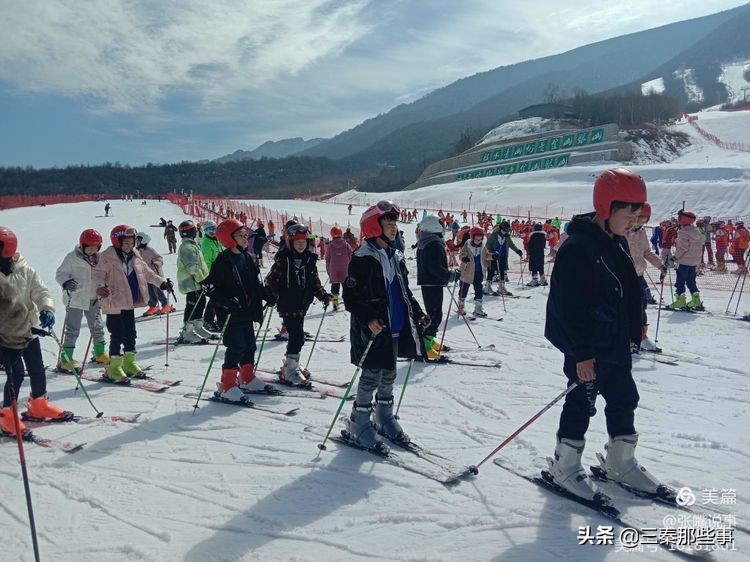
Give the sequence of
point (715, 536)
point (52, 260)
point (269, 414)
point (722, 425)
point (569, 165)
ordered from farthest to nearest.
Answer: point (569, 165) → point (52, 260) → point (269, 414) → point (722, 425) → point (715, 536)

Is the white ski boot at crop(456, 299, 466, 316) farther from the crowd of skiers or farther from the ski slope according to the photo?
the ski slope

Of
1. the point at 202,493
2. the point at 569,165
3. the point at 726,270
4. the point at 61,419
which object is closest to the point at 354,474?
the point at 202,493

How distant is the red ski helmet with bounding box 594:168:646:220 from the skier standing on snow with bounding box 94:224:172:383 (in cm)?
509

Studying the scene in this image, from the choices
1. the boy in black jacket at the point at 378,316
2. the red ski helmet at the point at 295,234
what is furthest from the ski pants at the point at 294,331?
the boy in black jacket at the point at 378,316

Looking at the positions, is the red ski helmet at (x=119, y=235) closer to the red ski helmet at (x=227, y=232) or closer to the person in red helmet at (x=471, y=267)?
the red ski helmet at (x=227, y=232)

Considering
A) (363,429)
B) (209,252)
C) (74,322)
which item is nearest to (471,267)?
(209,252)

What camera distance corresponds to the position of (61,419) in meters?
5.00

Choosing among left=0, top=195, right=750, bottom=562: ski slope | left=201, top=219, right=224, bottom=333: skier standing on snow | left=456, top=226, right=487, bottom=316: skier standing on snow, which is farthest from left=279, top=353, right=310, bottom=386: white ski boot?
left=456, top=226, right=487, bottom=316: skier standing on snow

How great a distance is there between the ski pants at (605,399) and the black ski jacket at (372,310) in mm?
1294

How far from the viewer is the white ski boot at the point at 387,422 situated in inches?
175

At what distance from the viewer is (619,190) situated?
3.26m

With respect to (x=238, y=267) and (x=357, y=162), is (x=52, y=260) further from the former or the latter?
(x=357, y=162)

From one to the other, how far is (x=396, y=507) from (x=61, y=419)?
11.2 feet

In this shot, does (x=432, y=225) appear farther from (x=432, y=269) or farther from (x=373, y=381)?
(x=373, y=381)
